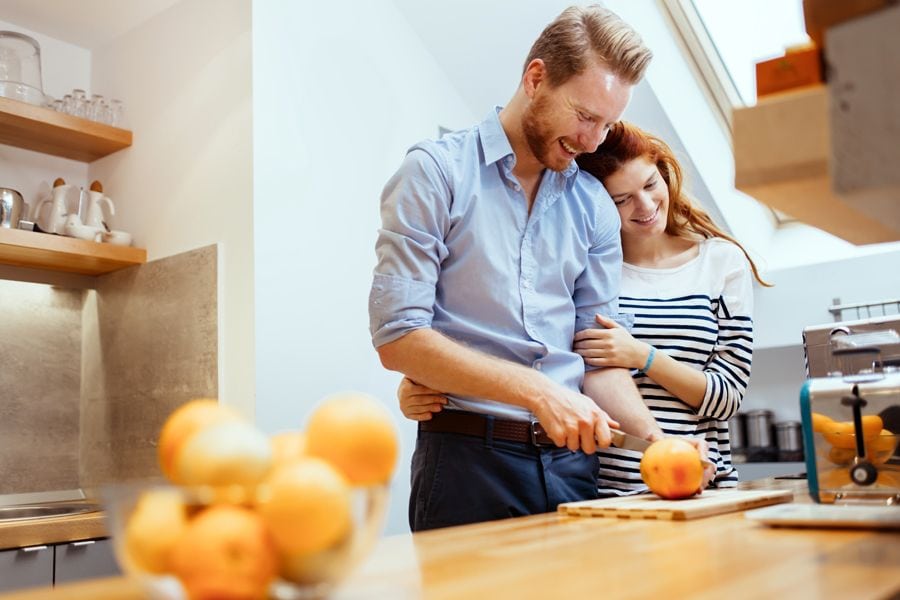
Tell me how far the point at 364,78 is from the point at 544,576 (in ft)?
8.31

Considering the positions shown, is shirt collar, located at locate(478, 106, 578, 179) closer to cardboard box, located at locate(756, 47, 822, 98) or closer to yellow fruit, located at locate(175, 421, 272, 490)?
cardboard box, located at locate(756, 47, 822, 98)

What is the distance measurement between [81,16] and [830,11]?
2988 millimetres

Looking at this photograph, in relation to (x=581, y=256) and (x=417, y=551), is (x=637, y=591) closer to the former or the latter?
(x=417, y=551)

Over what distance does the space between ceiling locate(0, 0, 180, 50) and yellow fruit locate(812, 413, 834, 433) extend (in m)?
2.67

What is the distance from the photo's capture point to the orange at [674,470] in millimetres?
1293

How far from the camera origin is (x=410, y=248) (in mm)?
1481

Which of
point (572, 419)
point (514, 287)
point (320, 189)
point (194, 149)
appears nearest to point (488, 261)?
point (514, 287)

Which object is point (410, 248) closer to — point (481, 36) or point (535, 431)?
point (535, 431)

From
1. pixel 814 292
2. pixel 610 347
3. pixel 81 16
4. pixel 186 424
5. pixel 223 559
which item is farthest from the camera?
pixel 814 292

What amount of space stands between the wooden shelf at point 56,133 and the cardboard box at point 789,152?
2591 mm

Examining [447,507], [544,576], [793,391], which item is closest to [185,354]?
[447,507]

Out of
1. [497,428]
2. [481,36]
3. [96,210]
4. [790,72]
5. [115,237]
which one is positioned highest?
[481,36]

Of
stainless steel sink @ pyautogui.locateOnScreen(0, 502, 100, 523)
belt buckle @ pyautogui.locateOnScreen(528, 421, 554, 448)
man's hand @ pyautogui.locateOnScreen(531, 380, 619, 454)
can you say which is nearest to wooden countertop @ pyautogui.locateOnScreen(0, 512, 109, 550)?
stainless steel sink @ pyautogui.locateOnScreen(0, 502, 100, 523)

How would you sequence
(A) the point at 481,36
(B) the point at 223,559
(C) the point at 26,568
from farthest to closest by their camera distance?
1. (A) the point at 481,36
2. (C) the point at 26,568
3. (B) the point at 223,559
